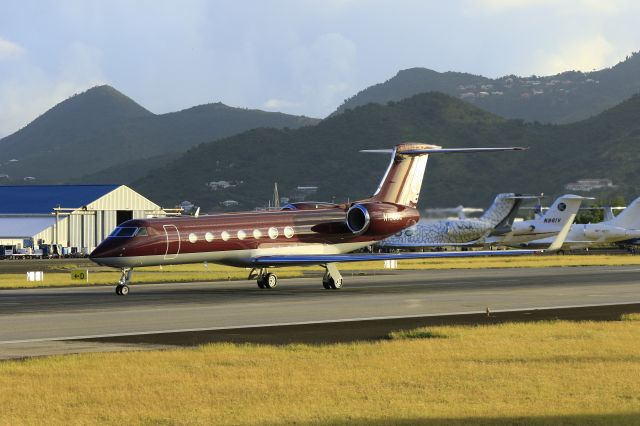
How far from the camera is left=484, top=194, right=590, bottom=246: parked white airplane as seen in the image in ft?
316

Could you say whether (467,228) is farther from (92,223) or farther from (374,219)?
(374,219)

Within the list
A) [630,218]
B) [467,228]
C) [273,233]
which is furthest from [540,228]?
[273,233]

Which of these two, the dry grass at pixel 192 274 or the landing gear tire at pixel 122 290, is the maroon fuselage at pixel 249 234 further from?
the dry grass at pixel 192 274

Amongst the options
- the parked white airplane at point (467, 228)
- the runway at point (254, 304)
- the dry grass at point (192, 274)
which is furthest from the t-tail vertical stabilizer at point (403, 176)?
the parked white airplane at point (467, 228)

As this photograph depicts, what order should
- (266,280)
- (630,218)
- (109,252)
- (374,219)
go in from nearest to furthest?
(109,252), (266,280), (374,219), (630,218)

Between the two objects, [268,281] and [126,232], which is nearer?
[126,232]

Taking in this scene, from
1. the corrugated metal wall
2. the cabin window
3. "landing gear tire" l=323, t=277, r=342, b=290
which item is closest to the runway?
"landing gear tire" l=323, t=277, r=342, b=290

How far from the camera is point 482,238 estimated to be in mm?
101688

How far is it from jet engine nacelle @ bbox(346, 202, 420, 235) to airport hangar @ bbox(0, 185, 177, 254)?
6667cm

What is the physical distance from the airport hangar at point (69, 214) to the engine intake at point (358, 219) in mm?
66679

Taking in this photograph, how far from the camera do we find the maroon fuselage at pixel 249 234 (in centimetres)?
4341

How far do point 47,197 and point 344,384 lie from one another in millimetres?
102869

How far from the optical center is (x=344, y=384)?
1825 cm

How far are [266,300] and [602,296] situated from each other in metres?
12.9
